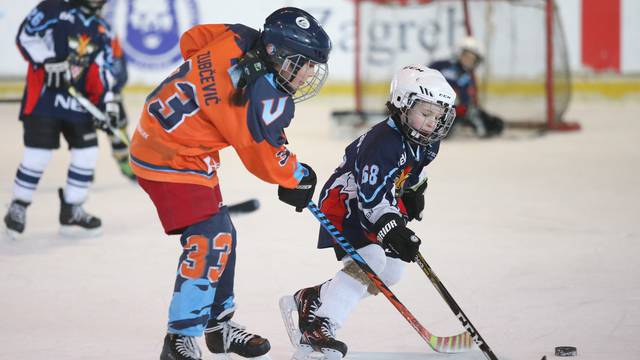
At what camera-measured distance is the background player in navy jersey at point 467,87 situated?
26.7ft

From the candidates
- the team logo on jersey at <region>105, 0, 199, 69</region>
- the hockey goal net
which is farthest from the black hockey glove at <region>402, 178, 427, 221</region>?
the team logo on jersey at <region>105, 0, 199, 69</region>

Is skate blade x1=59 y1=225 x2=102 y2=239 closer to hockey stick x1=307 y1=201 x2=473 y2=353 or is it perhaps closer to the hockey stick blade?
the hockey stick blade

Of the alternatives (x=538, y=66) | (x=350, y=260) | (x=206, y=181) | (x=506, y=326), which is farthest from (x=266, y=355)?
(x=538, y=66)

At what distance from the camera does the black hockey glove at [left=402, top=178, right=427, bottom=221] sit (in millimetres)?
3093

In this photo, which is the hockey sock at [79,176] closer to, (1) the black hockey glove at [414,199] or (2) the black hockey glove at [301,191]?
(1) the black hockey glove at [414,199]

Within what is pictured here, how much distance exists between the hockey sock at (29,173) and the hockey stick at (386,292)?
2.11m

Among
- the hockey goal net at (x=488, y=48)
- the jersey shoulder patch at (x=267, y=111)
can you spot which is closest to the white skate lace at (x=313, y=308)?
the jersey shoulder patch at (x=267, y=111)

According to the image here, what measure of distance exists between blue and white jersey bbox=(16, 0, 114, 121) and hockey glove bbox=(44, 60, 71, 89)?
0.7 inches

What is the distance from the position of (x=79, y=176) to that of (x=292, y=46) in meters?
2.32

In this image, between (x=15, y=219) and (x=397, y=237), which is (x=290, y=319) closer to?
(x=397, y=237)

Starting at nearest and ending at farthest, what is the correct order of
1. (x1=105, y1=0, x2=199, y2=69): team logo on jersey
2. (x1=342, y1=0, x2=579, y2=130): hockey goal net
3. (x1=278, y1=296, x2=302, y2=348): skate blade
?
(x1=278, y1=296, x2=302, y2=348): skate blade < (x1=342, y1=0, x2=579, y2=130): hockey goal net < (x1=105, y1=0, x2=199, y2=69): team logo on jersey

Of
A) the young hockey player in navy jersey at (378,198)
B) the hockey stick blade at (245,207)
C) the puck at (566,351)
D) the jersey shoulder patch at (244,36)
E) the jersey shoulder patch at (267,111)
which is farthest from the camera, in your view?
the hockey stick blade at (245,207)

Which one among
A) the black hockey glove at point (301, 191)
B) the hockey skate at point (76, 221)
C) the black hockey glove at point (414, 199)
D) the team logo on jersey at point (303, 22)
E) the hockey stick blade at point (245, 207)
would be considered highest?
the team logo on jersey at point (303, 22)

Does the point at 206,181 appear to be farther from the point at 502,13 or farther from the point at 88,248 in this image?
the point at 502,13
